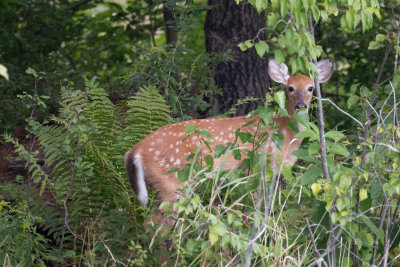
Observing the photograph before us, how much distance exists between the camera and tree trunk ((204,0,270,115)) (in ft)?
24.4

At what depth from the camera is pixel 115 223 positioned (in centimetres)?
485

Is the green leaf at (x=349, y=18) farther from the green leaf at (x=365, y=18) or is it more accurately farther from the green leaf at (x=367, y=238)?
the green leaf at (x=367, y=238)

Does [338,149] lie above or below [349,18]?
below

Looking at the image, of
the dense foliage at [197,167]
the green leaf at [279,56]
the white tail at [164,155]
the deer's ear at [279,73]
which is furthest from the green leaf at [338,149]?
the deer's ear at [279,73]

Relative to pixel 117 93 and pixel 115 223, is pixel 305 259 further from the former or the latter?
pixel 117 93

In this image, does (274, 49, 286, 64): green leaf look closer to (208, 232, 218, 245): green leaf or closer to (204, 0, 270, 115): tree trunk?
(208, 232, 218, 245): green leaf

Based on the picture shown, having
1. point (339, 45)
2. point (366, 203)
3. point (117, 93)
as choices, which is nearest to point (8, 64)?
point (117, 93)

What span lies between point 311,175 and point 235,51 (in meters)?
3.56

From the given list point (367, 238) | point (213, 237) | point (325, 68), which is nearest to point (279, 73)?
point (325, 68)

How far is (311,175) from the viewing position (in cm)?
411

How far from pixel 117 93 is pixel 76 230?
3203mm

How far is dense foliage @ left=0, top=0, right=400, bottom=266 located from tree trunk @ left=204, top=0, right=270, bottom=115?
26cm

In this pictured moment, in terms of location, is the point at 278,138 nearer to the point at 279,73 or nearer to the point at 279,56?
the point at 279,56

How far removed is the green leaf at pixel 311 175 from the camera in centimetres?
406
